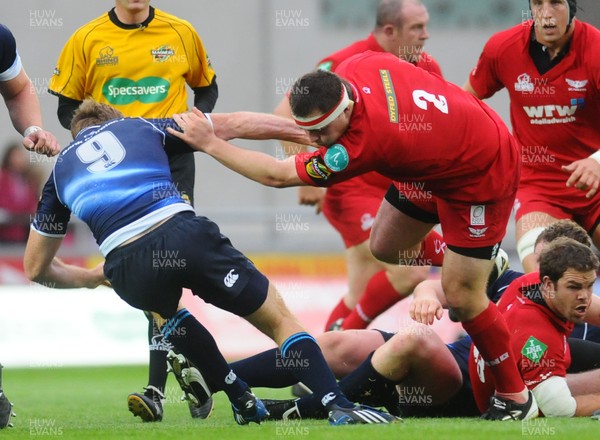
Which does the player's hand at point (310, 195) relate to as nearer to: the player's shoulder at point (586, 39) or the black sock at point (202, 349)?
the player's shoulder at point (586, 39)

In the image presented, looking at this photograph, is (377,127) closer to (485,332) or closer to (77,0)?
(485,332)

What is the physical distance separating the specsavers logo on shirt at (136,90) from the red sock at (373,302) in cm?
264

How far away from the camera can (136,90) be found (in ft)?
23.4

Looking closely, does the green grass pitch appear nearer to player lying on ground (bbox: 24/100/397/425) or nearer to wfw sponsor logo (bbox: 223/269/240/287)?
player lying on ground (bbox: 24/100/397/425)

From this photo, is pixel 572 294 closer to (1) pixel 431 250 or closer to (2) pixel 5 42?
(1) pixel 431 250

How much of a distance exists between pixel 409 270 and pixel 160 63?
2.84 meters

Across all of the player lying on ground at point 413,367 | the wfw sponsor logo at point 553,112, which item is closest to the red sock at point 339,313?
the wfw sponsor logo at point 553,112

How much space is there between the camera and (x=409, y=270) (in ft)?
29.4

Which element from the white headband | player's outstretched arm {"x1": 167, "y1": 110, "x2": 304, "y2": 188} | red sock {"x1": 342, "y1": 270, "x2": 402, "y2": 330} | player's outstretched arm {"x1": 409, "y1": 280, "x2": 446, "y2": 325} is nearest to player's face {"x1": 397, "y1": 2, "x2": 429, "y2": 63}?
red sock {"x1": 342, "y1": 270, "x2": 402, "y2": 330}

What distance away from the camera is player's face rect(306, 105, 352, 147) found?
5.23 meters

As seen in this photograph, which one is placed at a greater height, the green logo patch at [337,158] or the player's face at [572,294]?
the green logo patch at [337,158]

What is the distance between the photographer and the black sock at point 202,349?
222 inches

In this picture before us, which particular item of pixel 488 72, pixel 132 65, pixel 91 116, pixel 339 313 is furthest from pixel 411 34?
pixel 91 116

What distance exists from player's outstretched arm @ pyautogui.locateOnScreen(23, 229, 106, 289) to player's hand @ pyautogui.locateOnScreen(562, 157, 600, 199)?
8.61 feet
